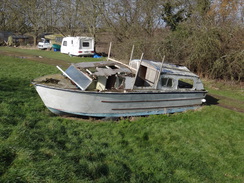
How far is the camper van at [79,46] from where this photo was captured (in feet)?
81.9

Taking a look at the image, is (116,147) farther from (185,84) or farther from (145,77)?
(185,84)

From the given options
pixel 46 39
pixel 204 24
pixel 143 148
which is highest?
pixel 204 24

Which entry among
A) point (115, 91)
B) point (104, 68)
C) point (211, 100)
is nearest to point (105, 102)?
point (115, 91)

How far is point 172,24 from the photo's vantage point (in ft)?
78.0

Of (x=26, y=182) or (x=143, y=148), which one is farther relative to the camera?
(x=143, y=148)

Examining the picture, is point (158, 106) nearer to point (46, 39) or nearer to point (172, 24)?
point (172, 24)

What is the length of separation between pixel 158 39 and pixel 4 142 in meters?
17.2

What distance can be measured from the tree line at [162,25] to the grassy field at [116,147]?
8014 millimetres

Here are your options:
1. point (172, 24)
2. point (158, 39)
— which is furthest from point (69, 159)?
point (172, 24)

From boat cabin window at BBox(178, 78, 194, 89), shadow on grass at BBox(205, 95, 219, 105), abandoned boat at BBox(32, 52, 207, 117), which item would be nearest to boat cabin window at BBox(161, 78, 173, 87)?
abandoned boat at BBox(32, 52, 207, 117)

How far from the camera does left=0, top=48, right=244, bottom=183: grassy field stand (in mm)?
4305

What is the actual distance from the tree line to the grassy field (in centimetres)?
801

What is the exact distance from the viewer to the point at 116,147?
20.2ft

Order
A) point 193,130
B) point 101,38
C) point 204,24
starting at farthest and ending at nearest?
point 101,38, point 204,24, point 193,130
